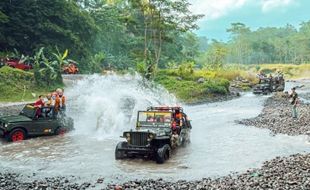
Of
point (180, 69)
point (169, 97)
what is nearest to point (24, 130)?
point (169, 97)

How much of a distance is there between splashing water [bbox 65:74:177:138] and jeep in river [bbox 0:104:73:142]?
6.52 ft

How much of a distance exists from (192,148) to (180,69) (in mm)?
35238

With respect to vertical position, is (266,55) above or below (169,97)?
above

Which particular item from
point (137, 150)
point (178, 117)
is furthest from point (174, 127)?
point (137, 150)

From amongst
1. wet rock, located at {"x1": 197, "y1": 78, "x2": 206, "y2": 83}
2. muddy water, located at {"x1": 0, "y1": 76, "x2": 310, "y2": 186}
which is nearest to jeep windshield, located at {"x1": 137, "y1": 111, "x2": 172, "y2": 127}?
muddy water, located at {"x1": 0, "y1": 76, "x2": 310, "y2": 186}

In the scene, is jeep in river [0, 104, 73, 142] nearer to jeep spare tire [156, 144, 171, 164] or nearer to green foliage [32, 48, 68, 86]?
jeep spare tire [156, 144, 171, 164]

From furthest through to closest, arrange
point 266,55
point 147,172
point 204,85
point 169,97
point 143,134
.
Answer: point 266,55
point 204,85
point 169,97
point 143,134
point 147,172

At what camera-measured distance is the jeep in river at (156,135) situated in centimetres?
1705

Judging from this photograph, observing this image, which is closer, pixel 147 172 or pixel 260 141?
pixel 147 172

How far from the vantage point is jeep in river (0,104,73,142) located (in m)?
21.3

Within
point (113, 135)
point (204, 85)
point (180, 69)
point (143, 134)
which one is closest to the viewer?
point (143, 134)

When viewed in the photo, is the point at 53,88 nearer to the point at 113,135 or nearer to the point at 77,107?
the point at 77,107

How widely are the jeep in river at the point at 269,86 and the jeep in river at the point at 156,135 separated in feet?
104

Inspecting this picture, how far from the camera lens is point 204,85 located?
1891 inches
